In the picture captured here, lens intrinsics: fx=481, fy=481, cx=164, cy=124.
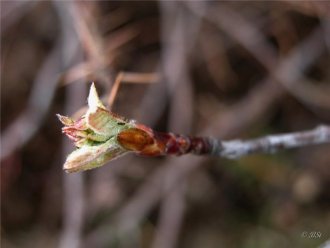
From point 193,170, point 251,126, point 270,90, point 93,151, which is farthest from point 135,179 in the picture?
point 93,151

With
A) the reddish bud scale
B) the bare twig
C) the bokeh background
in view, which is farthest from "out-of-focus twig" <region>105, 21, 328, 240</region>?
the reddish bud scale

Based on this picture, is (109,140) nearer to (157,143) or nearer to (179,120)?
(157,143)

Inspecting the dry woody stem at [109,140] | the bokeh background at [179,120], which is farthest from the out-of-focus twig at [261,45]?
the dry woody stem at [109,140]

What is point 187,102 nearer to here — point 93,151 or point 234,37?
point 234,37

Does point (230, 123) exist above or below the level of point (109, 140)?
below

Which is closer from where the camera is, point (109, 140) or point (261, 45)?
point (109, 140)

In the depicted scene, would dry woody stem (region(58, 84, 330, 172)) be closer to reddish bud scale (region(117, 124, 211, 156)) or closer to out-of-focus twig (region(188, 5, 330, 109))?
reddish bud scale (region(117, 124, 211, 156))

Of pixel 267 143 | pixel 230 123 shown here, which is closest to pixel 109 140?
pixel 267 143

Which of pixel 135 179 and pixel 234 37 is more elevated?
pixel 234 37
